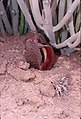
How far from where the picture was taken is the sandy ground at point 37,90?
1.27m

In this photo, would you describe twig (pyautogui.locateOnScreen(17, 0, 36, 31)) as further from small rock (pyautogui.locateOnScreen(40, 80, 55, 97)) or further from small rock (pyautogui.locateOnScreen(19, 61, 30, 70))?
small rock (pyautogui.locateOnScreen(40, 80, 55, 97))

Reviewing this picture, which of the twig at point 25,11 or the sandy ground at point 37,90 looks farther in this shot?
the twig at point 25,11

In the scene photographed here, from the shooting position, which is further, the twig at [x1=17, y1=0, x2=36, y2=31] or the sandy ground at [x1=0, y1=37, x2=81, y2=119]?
the twig at [x1=17, y1=0, x2=36, y2=31]

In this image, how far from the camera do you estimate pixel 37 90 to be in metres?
1.34

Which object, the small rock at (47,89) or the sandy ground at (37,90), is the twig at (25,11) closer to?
the sandy ground at (37,90)

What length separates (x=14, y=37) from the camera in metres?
1.64

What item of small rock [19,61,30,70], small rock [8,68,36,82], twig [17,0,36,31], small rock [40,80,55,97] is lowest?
small rock [40,80,55,97]

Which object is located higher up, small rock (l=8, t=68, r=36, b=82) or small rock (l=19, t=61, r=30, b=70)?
small rock (l=19, t=61, r=30, b=70)

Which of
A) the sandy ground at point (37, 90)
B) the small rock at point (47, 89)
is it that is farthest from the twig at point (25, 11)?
the small rock at point (47, 89)

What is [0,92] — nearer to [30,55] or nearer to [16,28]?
[30,55]

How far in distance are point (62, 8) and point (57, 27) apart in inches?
4.4

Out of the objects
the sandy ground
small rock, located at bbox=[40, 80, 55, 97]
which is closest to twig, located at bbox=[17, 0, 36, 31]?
the sandy ground

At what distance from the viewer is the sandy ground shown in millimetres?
1270

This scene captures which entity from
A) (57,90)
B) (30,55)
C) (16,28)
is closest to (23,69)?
(30,55)
